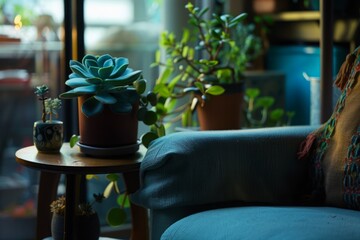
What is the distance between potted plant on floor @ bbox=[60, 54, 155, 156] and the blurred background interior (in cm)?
Answer: 59

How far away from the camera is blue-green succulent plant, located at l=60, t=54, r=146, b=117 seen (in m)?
1.86

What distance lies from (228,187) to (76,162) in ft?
1.38

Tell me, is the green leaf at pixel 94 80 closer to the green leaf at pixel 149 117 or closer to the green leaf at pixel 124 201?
the green leaf at pixel 149 117

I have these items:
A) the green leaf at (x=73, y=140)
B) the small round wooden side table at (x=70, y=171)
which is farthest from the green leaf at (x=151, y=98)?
the green leaf at (x=73, y=140)

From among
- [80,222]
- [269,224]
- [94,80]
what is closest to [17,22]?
[94,80]

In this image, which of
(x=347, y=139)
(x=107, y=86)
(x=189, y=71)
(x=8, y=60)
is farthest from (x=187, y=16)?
(x=347, y=139)

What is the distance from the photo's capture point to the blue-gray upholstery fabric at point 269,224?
145cm

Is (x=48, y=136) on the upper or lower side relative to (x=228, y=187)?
upper

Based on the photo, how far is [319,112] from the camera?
8.37 ft

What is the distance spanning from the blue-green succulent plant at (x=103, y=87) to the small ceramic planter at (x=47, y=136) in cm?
12

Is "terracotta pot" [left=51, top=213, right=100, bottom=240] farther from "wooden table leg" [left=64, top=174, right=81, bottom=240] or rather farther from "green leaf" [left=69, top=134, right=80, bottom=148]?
"green leaf" [left=69, top=134, right=80, bottom=148]

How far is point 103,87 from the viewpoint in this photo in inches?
73.9

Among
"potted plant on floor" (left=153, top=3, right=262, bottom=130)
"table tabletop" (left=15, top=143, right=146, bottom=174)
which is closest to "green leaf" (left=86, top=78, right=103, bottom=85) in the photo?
"table tabletop" (left=15, top=143, right=146, bottom=174)

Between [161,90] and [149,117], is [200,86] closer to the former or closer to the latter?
[161,90]
